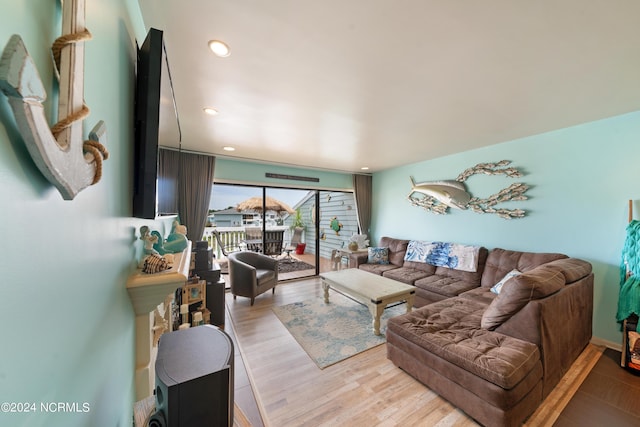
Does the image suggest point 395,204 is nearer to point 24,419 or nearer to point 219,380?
point 219,380

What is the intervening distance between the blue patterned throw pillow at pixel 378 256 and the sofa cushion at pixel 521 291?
2.48 metres

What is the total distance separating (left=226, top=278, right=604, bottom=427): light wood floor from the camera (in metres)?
1.62

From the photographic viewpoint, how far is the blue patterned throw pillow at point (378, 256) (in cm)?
443

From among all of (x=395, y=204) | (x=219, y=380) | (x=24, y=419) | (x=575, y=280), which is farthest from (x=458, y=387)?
(x=395, y=204)

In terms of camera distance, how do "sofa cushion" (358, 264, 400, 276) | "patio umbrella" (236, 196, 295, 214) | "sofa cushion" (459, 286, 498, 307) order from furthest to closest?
1. "patio umbrella" (236, 196, 295, 214)
2. "sofa cushion" (358, 264, 400, 276)
3. "sofa cushion" (459, 286, 498, 307)

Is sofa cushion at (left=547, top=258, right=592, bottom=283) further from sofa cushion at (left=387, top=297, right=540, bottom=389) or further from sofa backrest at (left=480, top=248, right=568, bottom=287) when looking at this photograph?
sofa cushion at (left=387, top=297, right=540, bottom=389)

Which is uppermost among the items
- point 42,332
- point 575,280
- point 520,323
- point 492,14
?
point 492,14

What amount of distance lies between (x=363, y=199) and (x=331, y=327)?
131 inches

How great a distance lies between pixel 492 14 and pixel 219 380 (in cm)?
204

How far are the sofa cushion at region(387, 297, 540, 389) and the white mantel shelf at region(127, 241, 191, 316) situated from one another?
187 centimetres

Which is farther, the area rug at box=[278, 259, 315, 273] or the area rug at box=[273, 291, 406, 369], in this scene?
the area rug at box=[278, 259, 315, 273]

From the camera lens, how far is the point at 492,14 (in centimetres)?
121

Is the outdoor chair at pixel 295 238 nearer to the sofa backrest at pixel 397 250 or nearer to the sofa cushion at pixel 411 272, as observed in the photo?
the sofa backrest at pixel 397 250

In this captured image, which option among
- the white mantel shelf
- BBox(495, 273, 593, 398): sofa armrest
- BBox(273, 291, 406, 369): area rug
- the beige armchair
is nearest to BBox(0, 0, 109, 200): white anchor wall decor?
the white mantel shelf
